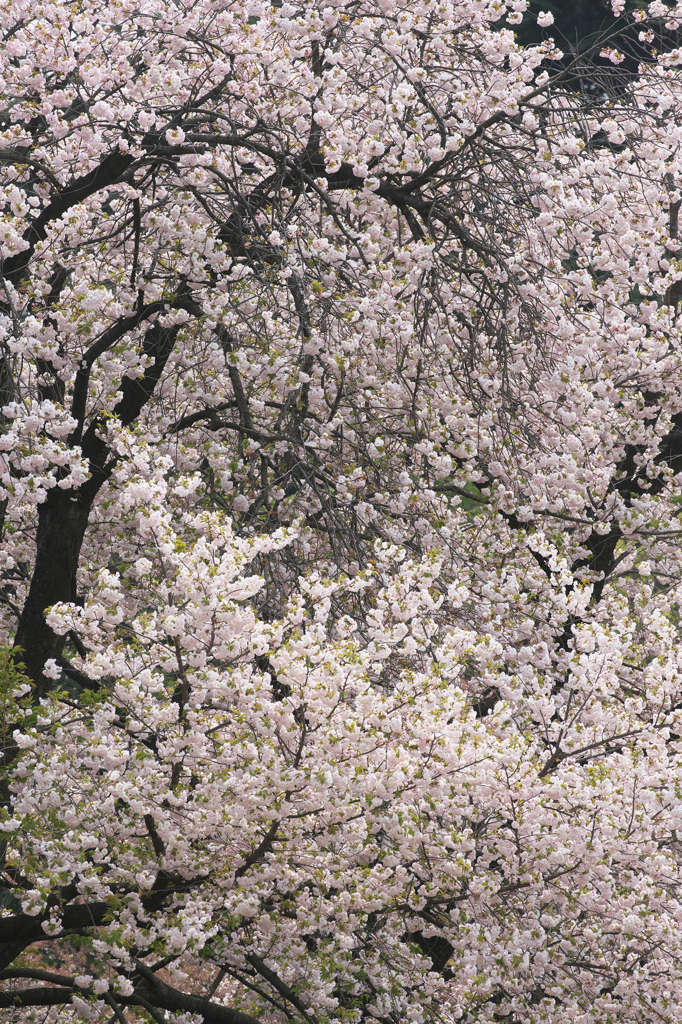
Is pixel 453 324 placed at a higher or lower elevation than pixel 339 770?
higher

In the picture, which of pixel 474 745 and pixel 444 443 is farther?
pixel 444 443

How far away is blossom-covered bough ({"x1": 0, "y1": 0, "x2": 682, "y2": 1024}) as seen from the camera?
15.7 feet

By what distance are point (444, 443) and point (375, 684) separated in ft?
8.83

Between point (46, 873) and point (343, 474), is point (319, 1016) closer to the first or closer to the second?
point (46, 873)

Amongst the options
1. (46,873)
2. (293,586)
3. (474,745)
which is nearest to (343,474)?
(293,586)

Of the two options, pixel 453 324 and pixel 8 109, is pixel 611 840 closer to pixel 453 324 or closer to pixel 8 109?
pixel 453 324

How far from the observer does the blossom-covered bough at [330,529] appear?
4.79 meters

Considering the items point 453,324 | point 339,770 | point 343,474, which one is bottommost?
point 339,770

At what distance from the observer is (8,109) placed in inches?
296

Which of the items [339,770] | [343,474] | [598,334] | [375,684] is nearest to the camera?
[339,770]

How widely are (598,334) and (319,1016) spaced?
16.0ft

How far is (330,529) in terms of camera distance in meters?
6.55

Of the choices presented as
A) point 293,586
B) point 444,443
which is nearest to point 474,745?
point 293,586

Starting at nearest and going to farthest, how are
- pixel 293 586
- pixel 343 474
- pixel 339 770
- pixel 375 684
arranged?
pixel 339 770 < pixel 375 684 < pixel 293 586 < pixel 343 474
